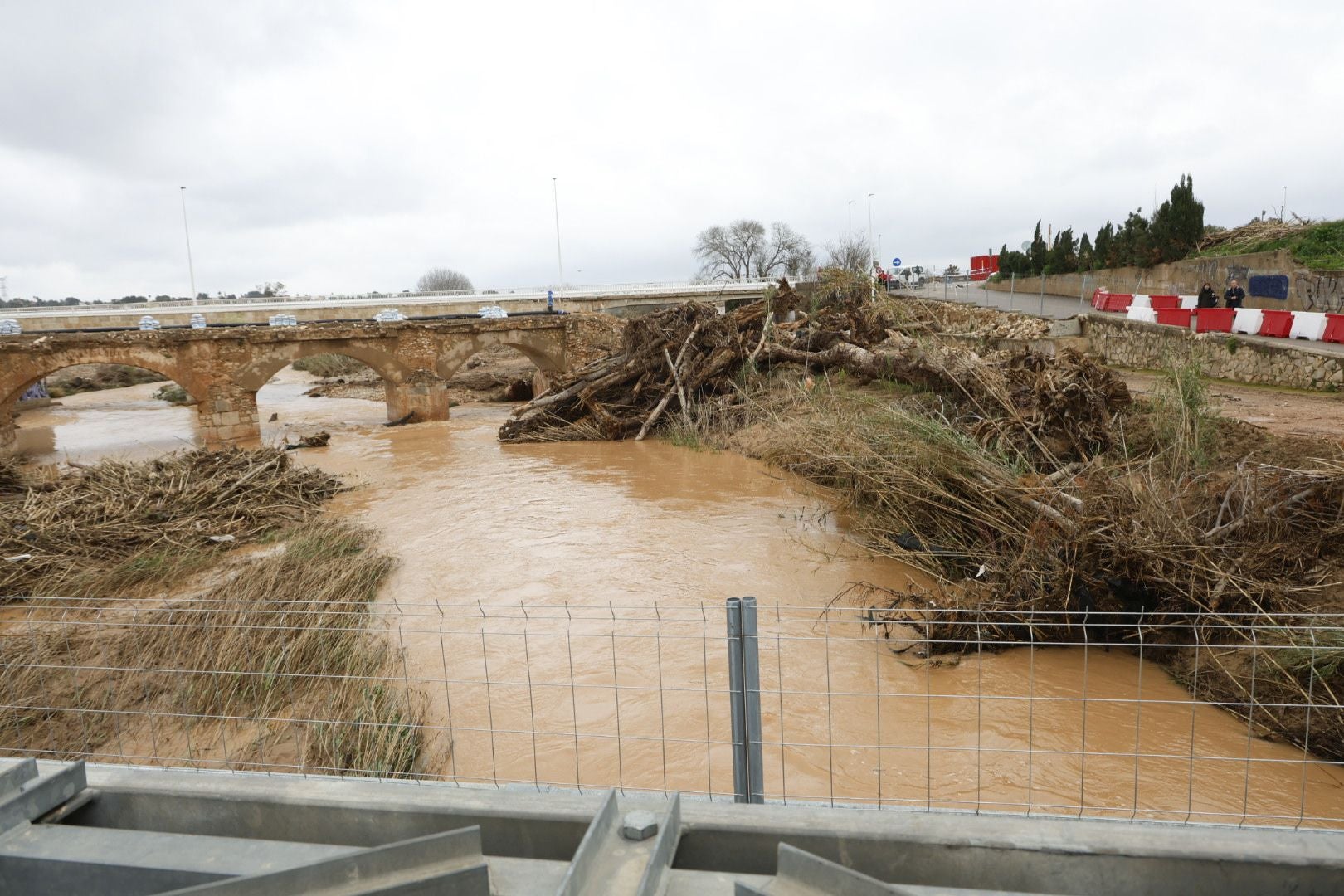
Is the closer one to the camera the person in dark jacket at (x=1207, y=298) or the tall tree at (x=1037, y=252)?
the person in dark jacket at (x=1207, y=298)

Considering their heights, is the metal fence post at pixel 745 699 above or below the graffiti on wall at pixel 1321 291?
below

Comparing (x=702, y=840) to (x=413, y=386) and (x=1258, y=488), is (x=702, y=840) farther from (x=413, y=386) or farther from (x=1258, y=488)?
(x=413, y=386)

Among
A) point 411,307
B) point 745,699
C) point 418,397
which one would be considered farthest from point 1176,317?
point 411,307

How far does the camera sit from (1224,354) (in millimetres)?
16672

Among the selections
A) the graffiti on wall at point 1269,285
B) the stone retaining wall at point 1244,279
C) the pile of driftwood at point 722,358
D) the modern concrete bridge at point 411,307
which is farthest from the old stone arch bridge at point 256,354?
the graffiti on wall at point 1269,285

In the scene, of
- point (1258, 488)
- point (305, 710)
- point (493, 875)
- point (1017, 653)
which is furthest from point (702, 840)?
point (1258, 488)

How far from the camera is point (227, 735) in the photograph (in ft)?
19.6

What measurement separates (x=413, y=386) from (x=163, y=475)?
12568mm

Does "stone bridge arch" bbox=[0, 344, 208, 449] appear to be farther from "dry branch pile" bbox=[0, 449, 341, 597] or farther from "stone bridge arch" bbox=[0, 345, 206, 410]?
"dry branch pile" bbox=[0, 449, 341, 597]

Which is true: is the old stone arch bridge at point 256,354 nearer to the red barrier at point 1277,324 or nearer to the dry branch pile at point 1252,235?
the red barrier at point 1277,324

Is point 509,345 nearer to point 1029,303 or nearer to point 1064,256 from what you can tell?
point 1029,303

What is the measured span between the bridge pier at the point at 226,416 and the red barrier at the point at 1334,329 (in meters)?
25.4

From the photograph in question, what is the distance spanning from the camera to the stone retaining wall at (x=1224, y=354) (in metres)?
14.3

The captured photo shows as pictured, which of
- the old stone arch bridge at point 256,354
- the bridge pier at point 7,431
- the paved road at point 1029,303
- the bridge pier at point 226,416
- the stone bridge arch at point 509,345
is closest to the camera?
the bridge pier at point 7,431
